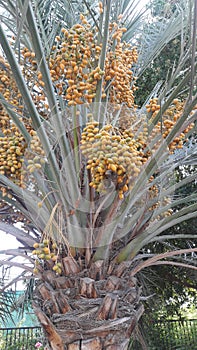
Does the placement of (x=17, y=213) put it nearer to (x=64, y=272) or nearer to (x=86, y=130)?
(x=64, y=272)

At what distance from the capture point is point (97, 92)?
1907 mm

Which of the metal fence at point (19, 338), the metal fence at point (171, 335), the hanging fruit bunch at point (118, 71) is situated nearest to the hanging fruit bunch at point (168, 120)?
the hanging fruit bunch at point (118, 71)

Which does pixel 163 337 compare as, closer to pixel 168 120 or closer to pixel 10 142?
pixel 168 120

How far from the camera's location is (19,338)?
6723 millimetres

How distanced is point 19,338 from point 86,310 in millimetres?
5451

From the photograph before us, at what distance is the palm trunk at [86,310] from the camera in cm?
184

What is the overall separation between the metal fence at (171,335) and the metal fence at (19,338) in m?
2.08

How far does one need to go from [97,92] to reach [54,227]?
674 millimetres

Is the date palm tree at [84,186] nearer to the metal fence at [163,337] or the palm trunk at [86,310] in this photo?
the palm trunk at [86,310]

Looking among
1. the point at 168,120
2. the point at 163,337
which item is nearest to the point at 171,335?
the point at 163,337

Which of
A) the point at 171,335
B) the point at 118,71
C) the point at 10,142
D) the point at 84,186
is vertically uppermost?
the point at 118,71

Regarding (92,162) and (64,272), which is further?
(64,272)

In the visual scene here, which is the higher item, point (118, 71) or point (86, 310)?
point (118, 71)

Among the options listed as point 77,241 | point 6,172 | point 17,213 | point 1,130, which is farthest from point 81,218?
point 1,130
